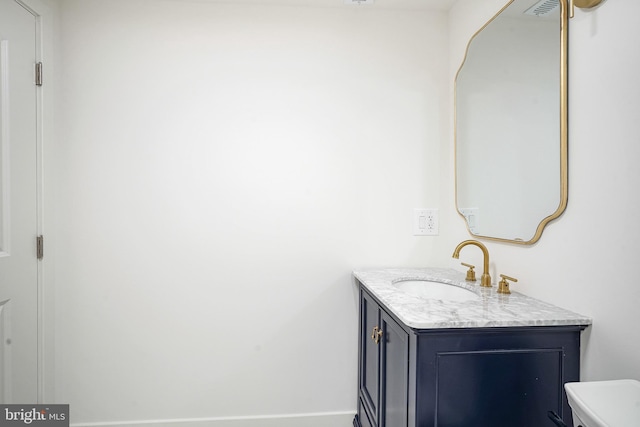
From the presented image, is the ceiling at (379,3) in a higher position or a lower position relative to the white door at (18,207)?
higher

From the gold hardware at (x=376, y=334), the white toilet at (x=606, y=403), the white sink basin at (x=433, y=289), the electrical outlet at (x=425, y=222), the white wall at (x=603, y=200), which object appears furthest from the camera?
the electrical outlet at (x=425, y=222)

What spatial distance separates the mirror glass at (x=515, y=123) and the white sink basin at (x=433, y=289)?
0.29 metres

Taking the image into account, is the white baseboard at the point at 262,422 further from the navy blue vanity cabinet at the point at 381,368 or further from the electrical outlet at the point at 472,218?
the electrical outlet at the point at 472,218

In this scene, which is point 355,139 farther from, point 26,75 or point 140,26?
point 26,75

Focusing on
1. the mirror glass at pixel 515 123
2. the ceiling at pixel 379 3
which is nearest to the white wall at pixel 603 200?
the mirror glass at pixel 515 123

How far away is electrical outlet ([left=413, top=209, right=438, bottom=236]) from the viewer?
6.11 ft

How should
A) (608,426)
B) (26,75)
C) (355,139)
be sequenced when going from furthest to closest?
(355,139) → (26,75) → (608,426)

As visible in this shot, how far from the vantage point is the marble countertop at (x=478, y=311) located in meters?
0.97

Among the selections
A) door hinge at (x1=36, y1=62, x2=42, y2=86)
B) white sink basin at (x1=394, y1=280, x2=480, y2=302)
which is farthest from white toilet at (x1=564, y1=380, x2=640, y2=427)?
door hinge at (x1=36, y1=62, x2=42, y2=86)

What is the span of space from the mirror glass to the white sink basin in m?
→ 0.29

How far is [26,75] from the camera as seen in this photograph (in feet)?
4.99

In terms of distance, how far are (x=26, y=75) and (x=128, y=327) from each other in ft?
4.23

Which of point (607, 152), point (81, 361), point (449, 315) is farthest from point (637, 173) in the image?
point (81, 361)

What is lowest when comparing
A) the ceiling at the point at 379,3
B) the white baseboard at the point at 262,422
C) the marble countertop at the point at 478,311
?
the white baseboard at the point at 262,422
